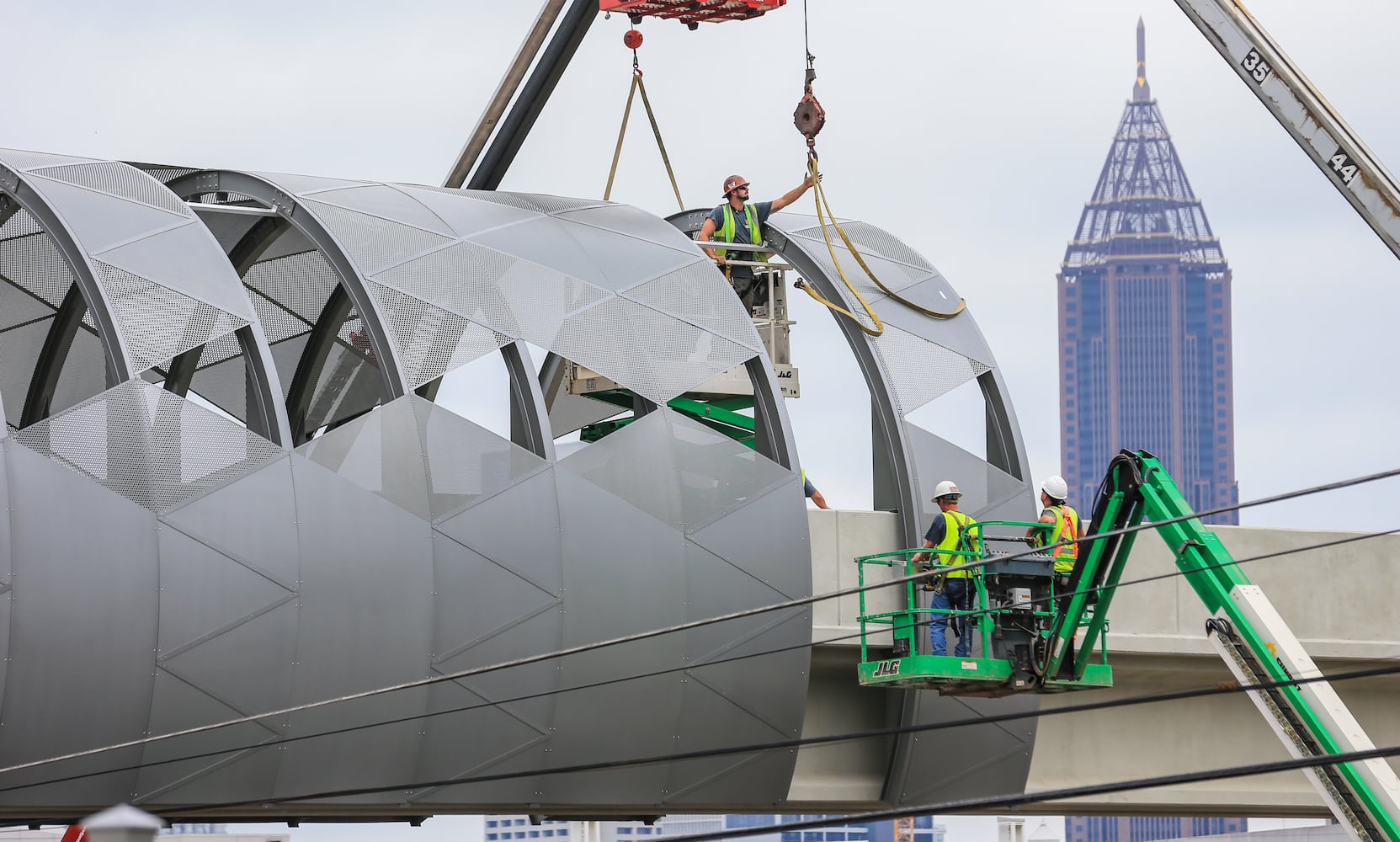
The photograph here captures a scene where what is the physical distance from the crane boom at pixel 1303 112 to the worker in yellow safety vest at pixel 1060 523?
8.25 m

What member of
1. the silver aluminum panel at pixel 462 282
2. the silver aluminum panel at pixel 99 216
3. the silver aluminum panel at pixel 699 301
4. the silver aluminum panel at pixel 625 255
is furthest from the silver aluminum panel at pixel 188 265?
the silver aluminum panel at pixel 699 301

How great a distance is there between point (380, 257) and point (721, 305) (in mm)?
5432

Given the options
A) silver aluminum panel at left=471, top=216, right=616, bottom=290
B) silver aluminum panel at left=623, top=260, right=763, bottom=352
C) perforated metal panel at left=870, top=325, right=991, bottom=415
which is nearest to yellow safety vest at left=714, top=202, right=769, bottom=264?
silver aluminum panel at left=623, top=260, right=763, bottom=352

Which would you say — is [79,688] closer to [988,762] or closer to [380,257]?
[380,257]

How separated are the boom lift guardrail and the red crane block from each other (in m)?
10.4

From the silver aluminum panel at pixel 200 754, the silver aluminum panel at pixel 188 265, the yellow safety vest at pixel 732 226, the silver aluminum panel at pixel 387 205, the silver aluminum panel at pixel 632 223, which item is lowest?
the silver aluminum panel at pixel 200 754

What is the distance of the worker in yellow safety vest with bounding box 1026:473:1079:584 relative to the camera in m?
25.1

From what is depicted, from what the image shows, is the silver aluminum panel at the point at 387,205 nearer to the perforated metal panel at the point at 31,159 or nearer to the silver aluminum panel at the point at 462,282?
the silver aluminum panel at the point at 462,282

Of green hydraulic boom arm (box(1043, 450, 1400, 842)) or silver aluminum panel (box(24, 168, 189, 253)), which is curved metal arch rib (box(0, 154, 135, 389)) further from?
green hydraulic boom arm (box(1043, 450, 1400, 842))

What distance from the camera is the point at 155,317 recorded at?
24.8 metres

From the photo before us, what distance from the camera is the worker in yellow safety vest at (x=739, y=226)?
32344 millimetres

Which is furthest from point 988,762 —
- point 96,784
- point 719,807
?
point 96,784

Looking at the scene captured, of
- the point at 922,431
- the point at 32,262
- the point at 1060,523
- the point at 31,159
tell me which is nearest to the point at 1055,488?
the point at 1060,523

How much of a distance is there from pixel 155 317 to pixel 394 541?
411cm
